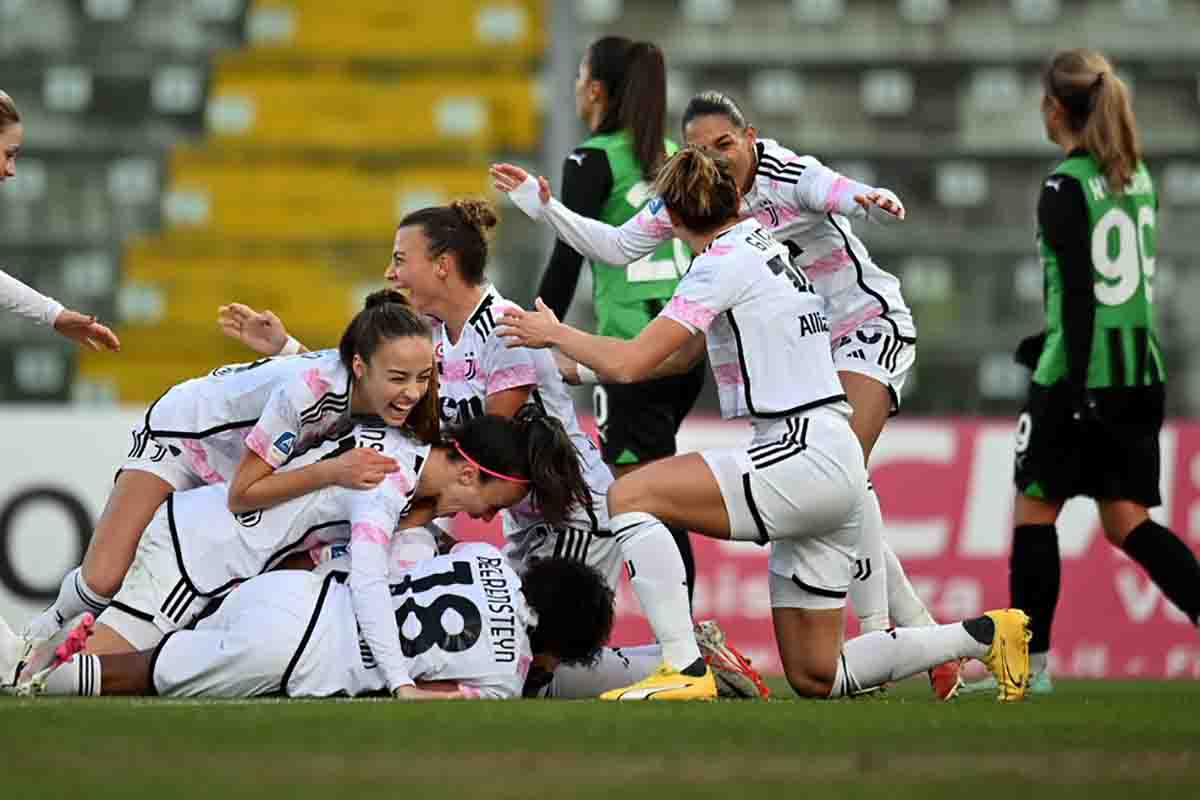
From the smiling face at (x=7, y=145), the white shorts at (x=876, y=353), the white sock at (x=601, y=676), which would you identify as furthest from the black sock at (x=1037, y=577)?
the smiling face at (x=7, y=145)

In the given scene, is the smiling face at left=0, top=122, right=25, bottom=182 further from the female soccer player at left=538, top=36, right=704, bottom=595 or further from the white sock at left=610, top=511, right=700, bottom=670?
the white sock at left=610, top=511, right=700, bottom=670

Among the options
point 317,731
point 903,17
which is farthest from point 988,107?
point 317,731

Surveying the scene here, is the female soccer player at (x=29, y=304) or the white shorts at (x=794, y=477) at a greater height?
the female soccer player at (x=29, y=304)

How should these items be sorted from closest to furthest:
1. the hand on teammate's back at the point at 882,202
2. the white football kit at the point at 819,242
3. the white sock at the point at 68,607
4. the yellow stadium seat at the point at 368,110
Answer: the hand on teammate's back at the point at 882,202, the white sock at the point at 68,607, the white football kit at the point at 819,242, the yellow stadium seat at the point at 368,110

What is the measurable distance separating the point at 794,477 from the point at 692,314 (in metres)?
0.50

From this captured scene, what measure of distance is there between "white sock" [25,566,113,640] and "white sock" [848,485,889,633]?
2178 millimetres

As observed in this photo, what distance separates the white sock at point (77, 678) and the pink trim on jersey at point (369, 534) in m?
0.78

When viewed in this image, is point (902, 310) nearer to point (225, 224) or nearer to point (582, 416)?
point (582, 416)

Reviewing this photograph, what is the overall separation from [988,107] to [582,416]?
14.3 feet

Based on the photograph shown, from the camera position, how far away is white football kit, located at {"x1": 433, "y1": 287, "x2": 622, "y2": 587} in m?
6.09

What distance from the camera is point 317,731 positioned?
4.28 metres

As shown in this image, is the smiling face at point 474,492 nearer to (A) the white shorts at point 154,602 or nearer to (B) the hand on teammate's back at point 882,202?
(A) the white shorts at point 154,602

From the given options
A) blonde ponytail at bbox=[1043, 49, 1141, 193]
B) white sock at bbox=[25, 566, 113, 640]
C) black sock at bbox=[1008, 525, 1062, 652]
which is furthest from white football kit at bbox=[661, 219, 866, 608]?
white sock at bbox=[25, 566, 113, 640]

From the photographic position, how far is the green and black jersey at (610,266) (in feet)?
22.0
